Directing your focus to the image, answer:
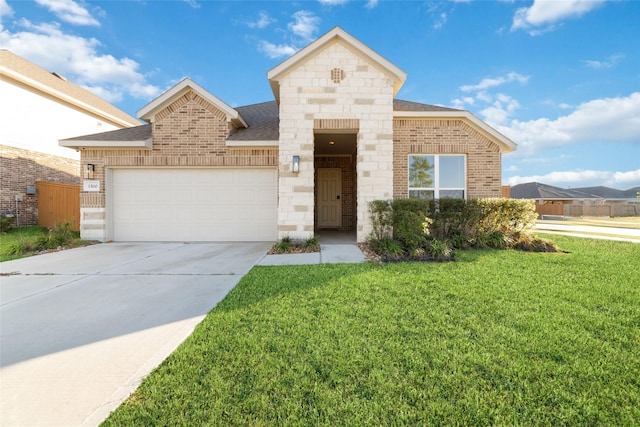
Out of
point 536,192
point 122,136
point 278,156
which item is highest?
point 122,136

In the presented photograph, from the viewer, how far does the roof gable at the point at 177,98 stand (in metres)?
8.47

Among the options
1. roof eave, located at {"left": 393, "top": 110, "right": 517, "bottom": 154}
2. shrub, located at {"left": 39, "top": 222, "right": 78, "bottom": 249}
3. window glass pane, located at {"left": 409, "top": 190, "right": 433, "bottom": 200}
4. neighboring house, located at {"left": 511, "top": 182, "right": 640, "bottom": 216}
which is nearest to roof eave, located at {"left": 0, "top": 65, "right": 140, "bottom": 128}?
shrub, located at {"left": 39, "top": 222, "right": 78, "bottom": 249}

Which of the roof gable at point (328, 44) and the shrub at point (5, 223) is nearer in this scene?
the roof gable at point (328, 44)

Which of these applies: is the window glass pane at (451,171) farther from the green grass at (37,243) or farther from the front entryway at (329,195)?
the green grass at (37,243)

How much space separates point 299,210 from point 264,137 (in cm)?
285

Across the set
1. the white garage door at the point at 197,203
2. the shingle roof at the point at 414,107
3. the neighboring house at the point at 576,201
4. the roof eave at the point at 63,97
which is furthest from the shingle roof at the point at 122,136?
the neighboring house at the point at 576,201

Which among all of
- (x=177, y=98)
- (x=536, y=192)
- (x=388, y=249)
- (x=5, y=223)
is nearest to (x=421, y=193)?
(x=388, y=249)

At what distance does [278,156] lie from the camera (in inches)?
340

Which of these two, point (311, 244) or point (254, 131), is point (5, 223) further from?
point (311, 244)

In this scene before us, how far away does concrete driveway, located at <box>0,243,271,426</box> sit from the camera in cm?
197

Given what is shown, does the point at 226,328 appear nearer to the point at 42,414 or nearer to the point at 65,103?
the point at 42,414

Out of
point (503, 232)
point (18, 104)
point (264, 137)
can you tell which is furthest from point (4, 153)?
point (503, 232)

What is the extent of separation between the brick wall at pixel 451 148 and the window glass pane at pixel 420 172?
24 centimetres

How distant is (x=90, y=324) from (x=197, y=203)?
6293 mm
